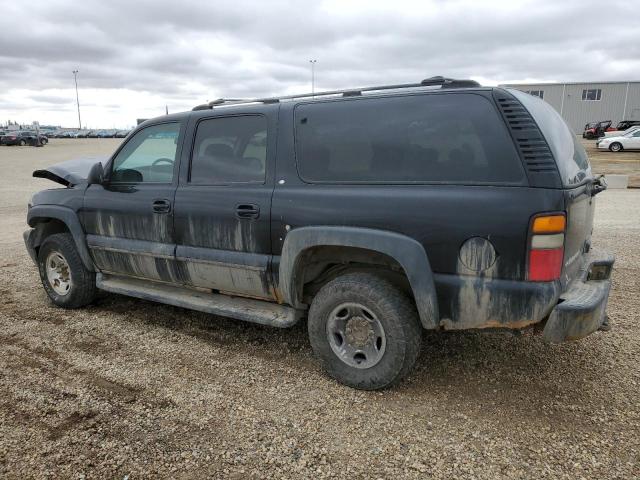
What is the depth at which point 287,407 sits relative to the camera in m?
3.06

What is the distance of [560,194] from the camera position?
2578mm

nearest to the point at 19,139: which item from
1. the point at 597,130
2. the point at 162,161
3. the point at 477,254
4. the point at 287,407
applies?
the point at 597,130

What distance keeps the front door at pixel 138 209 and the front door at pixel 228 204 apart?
0.51ft

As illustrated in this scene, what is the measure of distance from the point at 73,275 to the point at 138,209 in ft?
3.90

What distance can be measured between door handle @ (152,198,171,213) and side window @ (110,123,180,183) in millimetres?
181

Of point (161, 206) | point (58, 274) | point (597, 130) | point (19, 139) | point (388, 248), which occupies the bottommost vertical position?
point (58, 274)

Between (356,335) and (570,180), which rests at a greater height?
(570,180)

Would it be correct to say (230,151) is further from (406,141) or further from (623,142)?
(623,142)

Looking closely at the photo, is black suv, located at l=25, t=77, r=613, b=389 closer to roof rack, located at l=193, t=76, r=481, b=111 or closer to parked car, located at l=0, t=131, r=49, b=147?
roof rack, located at l=193, t=76, r=481, b=111

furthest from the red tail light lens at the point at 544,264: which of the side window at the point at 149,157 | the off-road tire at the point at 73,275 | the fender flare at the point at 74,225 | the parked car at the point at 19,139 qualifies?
the parked car at the point at 19,139

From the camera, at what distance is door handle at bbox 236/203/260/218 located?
346 cm

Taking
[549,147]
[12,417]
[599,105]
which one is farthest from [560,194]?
[599,105]

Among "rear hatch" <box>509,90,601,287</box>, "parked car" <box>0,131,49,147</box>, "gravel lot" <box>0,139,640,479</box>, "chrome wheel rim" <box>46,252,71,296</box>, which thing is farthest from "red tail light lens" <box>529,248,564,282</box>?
"parked car" <box>0,131,49,147</box>

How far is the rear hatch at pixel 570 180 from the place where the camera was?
106 inches
